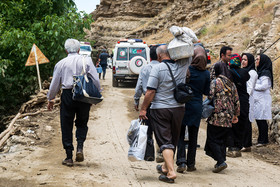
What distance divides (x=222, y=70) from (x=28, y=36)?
34.4ft

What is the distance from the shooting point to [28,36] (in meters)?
15.0

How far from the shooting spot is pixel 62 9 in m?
18.0

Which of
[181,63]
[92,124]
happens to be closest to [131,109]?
[92,124]

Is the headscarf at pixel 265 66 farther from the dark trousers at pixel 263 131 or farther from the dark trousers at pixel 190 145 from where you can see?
the dark trousers at pixel 190 145

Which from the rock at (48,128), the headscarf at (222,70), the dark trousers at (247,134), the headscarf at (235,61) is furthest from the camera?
the rock at (48,128)

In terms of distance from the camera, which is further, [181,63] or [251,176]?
[251,176]

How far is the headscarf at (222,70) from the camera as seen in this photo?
6.43 metres

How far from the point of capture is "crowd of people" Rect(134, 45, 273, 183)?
526 centimetres

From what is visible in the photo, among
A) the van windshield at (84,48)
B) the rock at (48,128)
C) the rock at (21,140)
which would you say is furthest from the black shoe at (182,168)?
the van windshield at (84,48)

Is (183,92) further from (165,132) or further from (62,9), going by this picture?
(62,9)

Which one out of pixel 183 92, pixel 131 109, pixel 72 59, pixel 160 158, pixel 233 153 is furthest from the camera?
pixel 131 109

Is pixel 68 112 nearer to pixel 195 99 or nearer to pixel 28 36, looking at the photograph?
pixel 195 99

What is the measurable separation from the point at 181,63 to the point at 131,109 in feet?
27.6

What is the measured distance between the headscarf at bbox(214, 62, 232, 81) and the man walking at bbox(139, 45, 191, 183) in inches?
50.4
